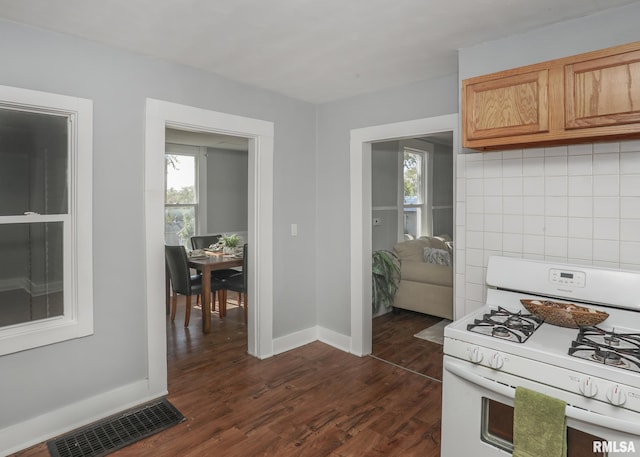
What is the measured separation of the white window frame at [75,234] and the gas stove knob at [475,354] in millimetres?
2204

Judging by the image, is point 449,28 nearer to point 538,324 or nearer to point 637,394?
point 538,324

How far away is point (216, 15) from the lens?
2014 millimetres

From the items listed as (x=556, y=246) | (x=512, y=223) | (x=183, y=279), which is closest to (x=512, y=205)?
(x=512, y=223)

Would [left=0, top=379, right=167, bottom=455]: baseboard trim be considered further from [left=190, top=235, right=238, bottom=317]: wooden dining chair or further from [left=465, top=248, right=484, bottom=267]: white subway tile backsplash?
[left=465, top=248, right=484, bottom=267]: white subway tile backsplash

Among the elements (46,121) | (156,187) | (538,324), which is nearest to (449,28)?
(538,324)

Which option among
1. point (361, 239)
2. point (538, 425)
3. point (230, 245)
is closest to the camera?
point (538, 425)

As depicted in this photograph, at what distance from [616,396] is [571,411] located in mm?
163

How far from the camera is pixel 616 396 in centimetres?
140

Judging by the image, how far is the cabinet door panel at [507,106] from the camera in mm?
1953

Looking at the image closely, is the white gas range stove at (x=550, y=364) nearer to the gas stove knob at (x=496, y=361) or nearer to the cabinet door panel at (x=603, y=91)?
the gas stove knob at (x=496, y=361)

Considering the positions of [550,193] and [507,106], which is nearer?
[507,106]

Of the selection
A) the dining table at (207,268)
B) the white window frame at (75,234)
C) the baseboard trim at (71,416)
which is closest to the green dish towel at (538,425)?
the baseboard trim at (71,416)

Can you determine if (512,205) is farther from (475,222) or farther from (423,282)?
(423,282)

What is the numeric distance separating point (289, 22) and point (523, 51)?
1342 mm
